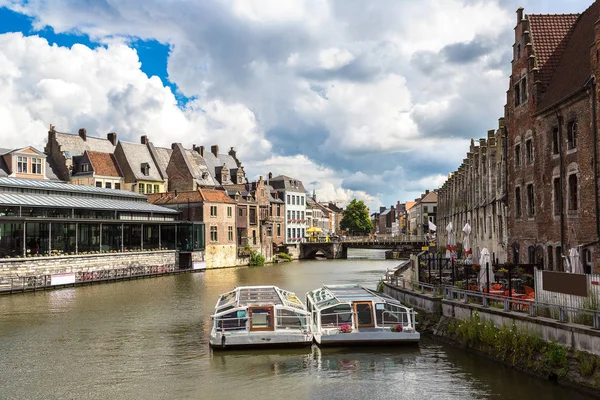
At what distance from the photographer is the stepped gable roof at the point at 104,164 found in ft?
253

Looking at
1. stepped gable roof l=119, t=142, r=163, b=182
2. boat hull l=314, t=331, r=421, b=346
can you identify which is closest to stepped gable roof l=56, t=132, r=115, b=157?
stepped gable roof l=119, t=142, r=163, b=182

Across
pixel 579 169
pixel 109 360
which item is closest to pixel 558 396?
pixel 579 169

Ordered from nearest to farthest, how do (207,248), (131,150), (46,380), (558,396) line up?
(558,396) → (46,380) → (207,248) → (131,150)

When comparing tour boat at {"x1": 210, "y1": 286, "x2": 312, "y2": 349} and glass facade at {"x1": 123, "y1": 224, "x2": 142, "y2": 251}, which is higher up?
glass facade at {"x1": 123, "y1": 224, "x2": 142, "y2": 251}

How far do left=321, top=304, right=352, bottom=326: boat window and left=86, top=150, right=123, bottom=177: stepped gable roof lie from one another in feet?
195

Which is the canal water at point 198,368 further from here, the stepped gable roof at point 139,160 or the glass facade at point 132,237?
the stepped gable roof at point 139,160

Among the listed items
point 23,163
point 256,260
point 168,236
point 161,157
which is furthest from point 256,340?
point 161,157

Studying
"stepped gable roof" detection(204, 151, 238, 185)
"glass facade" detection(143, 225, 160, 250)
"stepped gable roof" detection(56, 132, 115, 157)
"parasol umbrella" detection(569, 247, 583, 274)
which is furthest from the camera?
"stepped gable roof" detection(204, 151, 238, 185)

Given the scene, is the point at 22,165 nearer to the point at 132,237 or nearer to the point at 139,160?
the point at 132,237

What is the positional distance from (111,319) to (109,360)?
9428 mm

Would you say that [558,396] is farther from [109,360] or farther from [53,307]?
[53,307]

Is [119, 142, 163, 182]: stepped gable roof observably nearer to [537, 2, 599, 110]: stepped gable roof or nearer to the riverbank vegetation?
[537, 2, 599, 110]: stepped gable roof

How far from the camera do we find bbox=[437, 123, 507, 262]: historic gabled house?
128ft

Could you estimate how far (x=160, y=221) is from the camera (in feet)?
213
